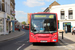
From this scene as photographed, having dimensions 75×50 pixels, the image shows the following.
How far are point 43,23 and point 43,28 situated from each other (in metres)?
0.42

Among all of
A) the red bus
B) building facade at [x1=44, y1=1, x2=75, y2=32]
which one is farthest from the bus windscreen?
building facade at [x1=44, y1=1, x2=75, y2=32]

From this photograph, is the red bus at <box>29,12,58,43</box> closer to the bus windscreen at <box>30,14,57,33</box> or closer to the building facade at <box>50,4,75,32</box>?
the bus windscreen at <box>30,14,57,33</box>

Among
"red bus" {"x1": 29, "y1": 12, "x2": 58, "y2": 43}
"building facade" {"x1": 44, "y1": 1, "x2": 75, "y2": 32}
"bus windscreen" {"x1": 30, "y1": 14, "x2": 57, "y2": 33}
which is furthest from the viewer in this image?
"building facade" {"x1": 44, "y1": 1, "x2": 75, "y2": 32}

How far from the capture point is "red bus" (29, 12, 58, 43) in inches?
380

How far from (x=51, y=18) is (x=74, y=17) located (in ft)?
79.2

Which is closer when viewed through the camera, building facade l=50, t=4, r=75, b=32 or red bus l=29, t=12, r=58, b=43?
red bus l=29, t=12, r=58, b=43

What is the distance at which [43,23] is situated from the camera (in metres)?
9.88

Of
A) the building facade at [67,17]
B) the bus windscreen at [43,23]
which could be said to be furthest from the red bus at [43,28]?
the building facade at [67,17]

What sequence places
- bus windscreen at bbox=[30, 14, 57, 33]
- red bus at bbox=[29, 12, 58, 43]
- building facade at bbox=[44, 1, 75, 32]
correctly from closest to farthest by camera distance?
red bus at bbox=[29, 12, 58, 43]
bus windscreen at bbox=[30, 14, 57, 33]
building facade at bbox=[44, 1, 75, 32]

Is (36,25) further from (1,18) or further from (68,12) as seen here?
(68,12)

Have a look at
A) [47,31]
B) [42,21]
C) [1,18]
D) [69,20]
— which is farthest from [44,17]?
[69,20]

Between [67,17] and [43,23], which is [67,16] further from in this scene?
[43,23]

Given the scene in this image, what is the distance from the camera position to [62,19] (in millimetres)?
33375

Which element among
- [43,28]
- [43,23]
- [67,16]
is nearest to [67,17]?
[67,16]
